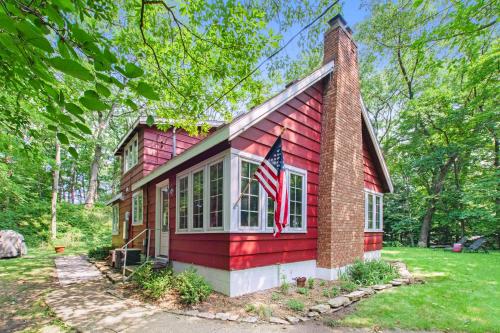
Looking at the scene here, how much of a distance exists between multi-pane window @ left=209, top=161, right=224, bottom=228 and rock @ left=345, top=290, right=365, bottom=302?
9.54ft

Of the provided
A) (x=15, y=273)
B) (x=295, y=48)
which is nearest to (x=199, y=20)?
(x=295, y=48)

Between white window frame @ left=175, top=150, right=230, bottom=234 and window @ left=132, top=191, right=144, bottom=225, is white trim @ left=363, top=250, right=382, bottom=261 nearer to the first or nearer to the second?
white window frame @ left=175, top=150, right=230, bottom=234

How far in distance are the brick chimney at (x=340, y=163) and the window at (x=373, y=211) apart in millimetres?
1531

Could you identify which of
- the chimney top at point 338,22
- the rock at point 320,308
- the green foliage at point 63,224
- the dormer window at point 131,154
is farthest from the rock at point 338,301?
the green foliage at point 63,224

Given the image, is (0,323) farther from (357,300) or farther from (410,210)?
(410,210)

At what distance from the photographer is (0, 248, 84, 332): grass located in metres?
4.75

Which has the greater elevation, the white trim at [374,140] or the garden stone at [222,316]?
the white trim at [374,140]

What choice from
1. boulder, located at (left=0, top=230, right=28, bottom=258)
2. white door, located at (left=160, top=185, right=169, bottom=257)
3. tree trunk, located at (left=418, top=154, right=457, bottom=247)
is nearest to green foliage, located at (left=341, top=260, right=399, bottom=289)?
white door, located at (left=160, top=185, right=169, bottom=257)

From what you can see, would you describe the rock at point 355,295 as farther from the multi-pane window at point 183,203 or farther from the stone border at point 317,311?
the multi-pane window at point 183,203

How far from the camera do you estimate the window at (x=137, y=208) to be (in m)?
11.0

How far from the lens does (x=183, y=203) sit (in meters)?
7.73

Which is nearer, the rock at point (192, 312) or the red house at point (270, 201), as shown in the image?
the rock at point (192, 312)

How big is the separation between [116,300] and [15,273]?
17.5 ft

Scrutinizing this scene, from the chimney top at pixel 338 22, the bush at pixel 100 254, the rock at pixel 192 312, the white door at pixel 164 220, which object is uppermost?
the chimney top at pixel 338 22
